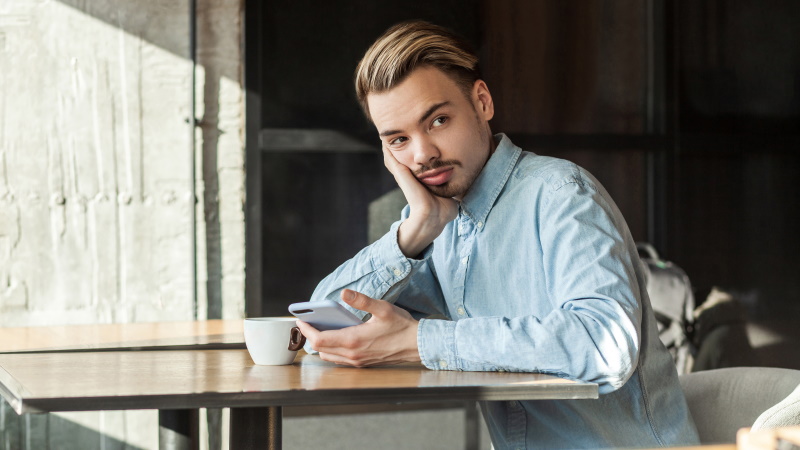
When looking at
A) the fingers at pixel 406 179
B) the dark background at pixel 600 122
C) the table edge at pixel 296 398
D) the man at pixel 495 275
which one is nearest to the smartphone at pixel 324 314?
the man at pixel 495 275

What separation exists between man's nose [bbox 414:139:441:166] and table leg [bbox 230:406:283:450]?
1.75ft

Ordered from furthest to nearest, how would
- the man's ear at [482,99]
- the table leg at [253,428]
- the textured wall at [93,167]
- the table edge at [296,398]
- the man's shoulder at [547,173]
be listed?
the textured wall at [93,167]
the man's ear at [482,99]
the man's shoulder at [547,173]
the table leg at [253,428]
the table edge at [296,398]

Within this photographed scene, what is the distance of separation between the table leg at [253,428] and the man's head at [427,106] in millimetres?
541

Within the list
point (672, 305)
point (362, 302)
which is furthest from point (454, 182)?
point (672, 305)

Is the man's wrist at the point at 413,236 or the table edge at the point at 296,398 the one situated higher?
the man's wrist at the point at 413,236

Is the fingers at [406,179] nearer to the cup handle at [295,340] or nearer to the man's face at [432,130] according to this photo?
the man's face at [432,130]

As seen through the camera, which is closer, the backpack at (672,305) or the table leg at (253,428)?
the table leg at (253,428)

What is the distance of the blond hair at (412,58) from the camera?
1.76 metres

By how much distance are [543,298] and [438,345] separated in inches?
11.1

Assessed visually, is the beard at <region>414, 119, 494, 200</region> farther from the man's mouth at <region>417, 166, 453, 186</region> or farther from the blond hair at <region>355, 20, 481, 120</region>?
the blond hair at <region>355, 20, 481, 120</region>

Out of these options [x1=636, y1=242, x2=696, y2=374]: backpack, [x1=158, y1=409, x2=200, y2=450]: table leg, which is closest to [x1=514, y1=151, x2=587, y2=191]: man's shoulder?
[x1=158, y1=409, x2=200, y2=450]: table leg

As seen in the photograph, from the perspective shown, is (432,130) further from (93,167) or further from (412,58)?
(93,167)

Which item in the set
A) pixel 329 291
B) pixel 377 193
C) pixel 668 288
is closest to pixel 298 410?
pixel 377 193

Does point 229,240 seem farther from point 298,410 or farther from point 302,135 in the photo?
point 298,410
